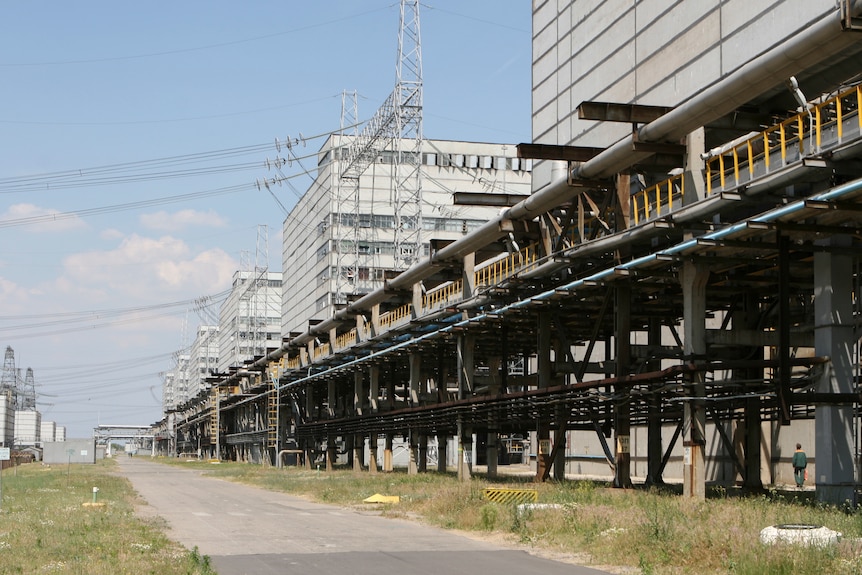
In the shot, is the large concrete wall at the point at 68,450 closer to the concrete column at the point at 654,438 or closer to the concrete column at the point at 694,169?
the concrete column at the point at 654,438

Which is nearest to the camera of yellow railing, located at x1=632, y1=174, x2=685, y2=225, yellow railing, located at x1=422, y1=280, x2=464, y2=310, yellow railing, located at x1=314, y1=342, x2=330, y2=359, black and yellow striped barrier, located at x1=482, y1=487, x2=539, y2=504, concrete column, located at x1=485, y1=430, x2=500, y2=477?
black and yellow striped barrier, located at x1=482, y1=487, x2=539, y2=504

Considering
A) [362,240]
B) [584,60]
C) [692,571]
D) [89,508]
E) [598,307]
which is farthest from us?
[362,240]

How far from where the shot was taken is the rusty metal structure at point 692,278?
23.0 m

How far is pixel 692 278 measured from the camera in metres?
26.7

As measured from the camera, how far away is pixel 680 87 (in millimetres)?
40844

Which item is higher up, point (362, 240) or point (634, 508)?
point (362, 240)

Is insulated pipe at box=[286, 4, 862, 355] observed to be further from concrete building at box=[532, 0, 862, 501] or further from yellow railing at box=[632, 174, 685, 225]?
yellow railing at box=[632, 174, 685, 225]

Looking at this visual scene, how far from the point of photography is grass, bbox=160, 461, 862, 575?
13750 mm

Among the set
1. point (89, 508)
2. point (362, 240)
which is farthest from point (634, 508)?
point (362, 240)

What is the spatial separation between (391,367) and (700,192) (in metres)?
37.0

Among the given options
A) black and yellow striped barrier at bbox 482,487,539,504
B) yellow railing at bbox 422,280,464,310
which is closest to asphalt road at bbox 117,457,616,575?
black and yellow striped barrier at bbox 482,487,539,504

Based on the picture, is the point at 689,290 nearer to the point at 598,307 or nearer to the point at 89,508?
the point at 598,307

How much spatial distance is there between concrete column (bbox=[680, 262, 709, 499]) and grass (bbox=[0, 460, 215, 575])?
43.5 ft

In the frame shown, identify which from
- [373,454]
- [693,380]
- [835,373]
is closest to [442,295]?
[373,454]
